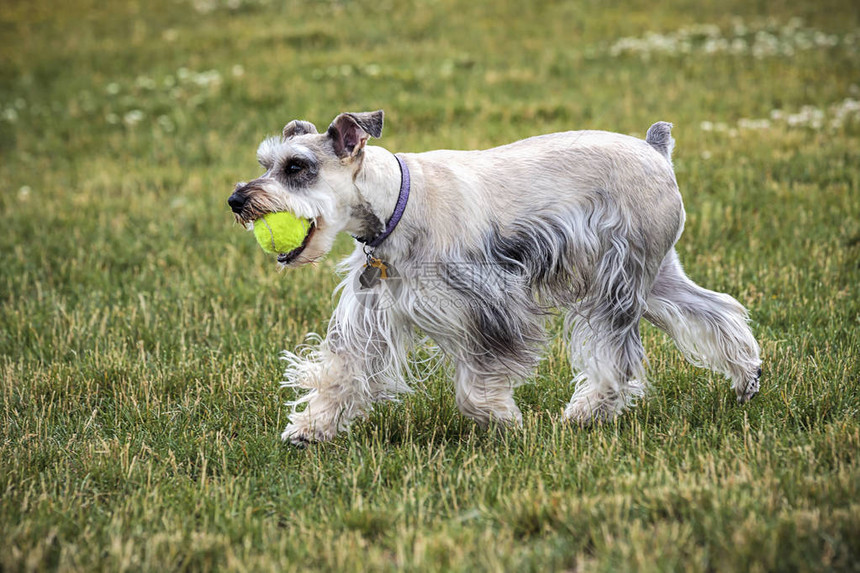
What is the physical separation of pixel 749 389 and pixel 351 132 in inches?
110

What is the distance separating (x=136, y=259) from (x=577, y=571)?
234 inches

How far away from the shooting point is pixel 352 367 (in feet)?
14.6

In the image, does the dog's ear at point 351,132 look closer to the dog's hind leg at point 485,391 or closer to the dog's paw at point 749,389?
the dog's hind leg at point 485,391

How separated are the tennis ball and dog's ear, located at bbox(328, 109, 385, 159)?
0.42 m

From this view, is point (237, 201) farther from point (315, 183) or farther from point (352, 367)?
point (352, 367)

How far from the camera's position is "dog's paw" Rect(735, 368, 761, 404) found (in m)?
4.73

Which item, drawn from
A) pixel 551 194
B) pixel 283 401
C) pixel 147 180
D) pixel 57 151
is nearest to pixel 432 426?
pixel 283 401

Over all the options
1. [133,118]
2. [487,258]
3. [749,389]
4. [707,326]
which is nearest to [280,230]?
Result: [487,258]

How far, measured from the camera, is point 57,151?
12.4m

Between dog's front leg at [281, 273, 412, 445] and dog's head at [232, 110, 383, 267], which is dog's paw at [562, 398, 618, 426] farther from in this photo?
dog's head at [232, 110, 383, 267]

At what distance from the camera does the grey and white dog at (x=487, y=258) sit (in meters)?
4.11

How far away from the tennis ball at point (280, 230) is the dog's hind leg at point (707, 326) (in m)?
2.12

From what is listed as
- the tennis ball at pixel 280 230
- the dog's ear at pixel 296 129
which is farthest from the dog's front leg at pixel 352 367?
the dog's ear at pixel 296 129

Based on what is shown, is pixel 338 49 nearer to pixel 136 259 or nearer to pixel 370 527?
pixel 136 259
